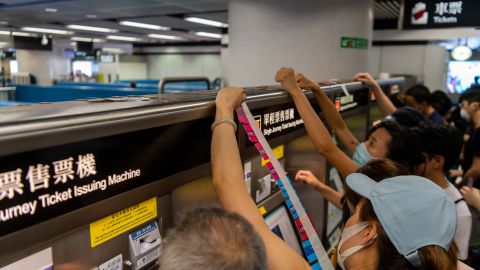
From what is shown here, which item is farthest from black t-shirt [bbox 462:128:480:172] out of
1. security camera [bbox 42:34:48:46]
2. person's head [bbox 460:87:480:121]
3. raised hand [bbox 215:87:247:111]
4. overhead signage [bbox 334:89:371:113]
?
security camera [bbox 42:34:48:46]

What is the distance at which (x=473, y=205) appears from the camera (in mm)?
2482

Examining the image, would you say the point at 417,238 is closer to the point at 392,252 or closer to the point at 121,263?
the point at 392,252

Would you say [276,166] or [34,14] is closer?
[276,166]

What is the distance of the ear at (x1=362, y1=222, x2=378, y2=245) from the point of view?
1263mm

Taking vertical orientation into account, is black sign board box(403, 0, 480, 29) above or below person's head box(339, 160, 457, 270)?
above

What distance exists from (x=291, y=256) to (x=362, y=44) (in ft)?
15.8

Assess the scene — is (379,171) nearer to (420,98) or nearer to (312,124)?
(312,124)

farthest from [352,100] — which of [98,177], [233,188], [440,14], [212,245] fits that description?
[440,14]

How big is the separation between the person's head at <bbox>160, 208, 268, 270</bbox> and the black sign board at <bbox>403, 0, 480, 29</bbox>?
223 inches

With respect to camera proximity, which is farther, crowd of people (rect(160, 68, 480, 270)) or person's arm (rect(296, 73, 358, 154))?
person's arm (rect(296, 73, 358, 154))

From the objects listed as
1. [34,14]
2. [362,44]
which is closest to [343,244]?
[362,44]

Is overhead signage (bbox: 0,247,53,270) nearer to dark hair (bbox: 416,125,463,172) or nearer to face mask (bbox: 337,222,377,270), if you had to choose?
face mask (bbox: 337,222,377,270)

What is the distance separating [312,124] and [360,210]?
72 centimetres

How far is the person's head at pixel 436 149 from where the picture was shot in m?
2.20
